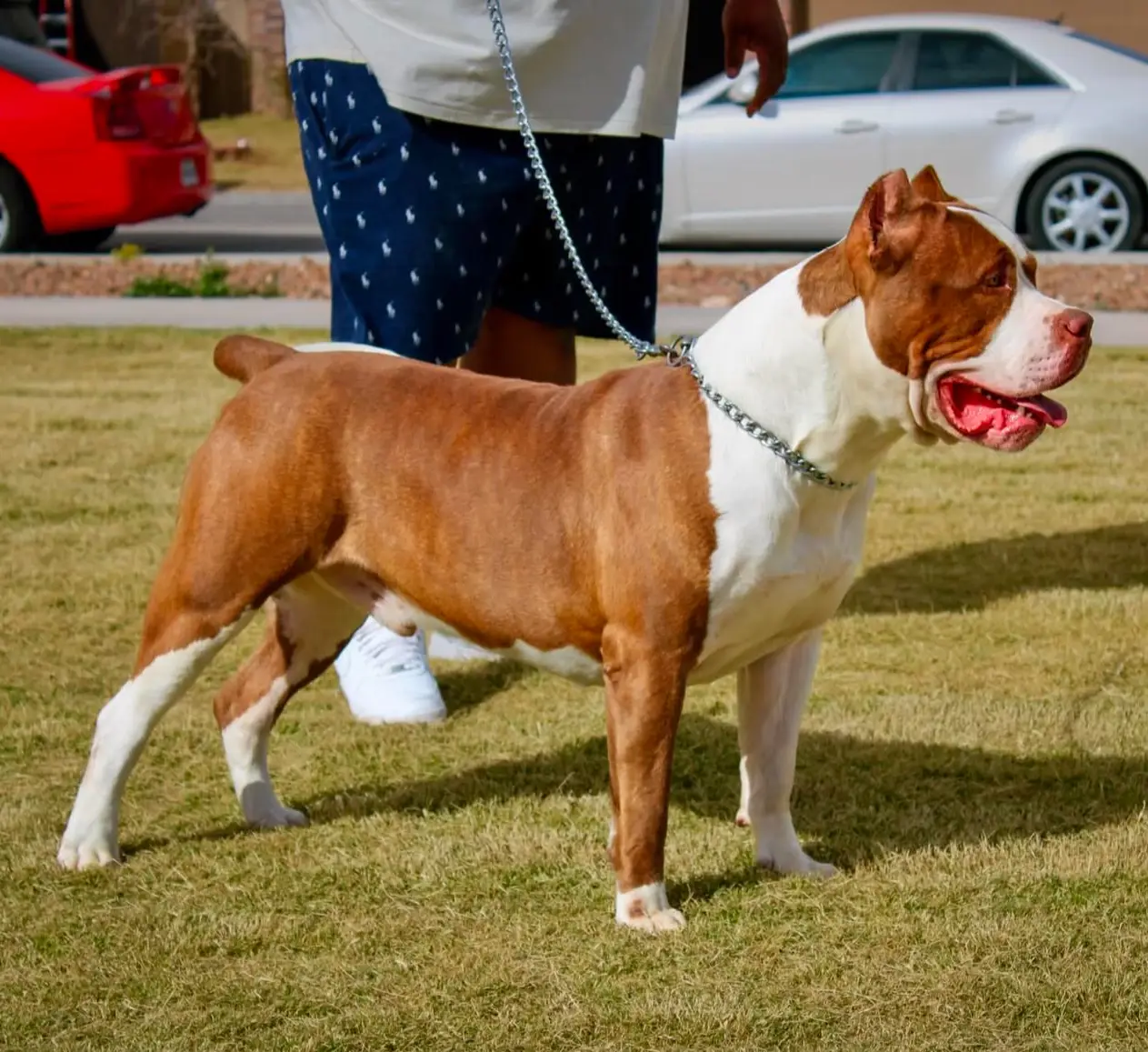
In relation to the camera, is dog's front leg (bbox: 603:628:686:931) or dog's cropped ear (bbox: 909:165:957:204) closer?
dog's cropped ear (bbox: 909:165:957:204)

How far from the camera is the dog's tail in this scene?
12.3ft

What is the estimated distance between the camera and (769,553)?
10.4 feet

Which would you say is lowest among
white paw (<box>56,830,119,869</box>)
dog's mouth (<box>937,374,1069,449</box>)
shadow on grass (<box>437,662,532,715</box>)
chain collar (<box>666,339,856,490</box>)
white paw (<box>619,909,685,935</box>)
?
shadow on grass (<box>437,662,532,715</box>)

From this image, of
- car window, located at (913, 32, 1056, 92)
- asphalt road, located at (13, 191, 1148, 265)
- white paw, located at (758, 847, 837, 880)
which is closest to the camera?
white paw, located at (758, 847, 837, 880)

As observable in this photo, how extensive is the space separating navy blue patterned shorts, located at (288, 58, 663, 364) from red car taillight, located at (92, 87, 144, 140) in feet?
28.6

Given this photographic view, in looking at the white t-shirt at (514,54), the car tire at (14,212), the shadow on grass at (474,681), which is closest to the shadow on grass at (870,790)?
the shadow on grass at (474,681)

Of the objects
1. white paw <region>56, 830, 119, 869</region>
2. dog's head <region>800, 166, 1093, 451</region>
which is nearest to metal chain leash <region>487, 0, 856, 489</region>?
dog's head <region>800, 166, 1093, 451</region>

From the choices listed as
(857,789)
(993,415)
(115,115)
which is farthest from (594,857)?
(115,115)

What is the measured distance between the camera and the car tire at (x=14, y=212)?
1277cm

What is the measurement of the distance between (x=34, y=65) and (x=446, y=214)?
9850mm

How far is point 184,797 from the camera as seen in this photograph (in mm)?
4051

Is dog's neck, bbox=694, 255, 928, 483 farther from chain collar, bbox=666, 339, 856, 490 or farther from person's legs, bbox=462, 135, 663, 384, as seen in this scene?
person's legs, bbox=462, 135, 663, 384

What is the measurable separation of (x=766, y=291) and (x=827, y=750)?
1417 mm

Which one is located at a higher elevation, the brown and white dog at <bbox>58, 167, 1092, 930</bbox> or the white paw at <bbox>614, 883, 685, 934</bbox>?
the brown and white dog at <bbox>58, 167, 1092, 930</bbox>
